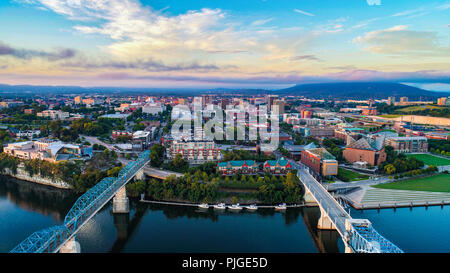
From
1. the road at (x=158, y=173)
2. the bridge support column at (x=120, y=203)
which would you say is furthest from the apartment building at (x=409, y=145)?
the bridge support column at (x=120, y=203)

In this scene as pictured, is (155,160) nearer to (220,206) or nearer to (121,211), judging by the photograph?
(121,211)

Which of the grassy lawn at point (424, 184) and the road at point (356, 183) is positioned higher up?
the road at point (356, 183)

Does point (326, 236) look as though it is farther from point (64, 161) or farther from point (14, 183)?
point (14, 183)

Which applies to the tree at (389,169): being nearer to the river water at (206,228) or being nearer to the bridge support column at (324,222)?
the river water at (206,228)

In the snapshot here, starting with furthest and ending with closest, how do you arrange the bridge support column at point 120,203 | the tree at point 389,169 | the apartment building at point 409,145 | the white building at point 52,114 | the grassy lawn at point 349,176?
the white building at point 52,114 → the apartment building at point 409,145 → the tree at point 389,169 → the grassy lawn at point 349,176 → the bridge support column at point 120,203

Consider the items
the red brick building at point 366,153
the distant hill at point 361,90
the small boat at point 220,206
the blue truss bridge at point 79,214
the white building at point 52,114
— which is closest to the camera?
the blue truss bridge at point 79,214

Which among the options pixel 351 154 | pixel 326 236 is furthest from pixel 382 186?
pixel 326 236
